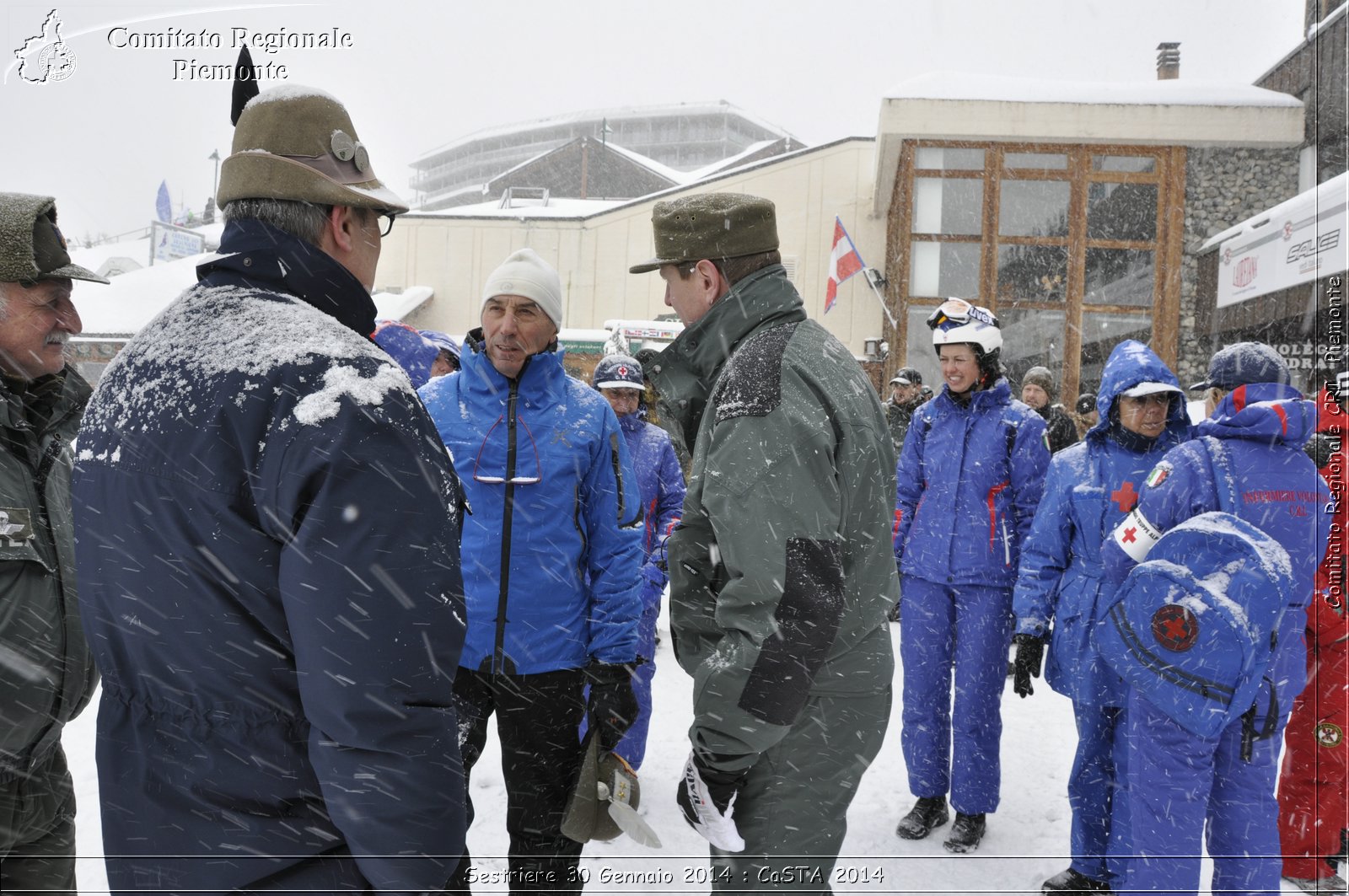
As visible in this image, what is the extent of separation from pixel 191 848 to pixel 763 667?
3.19 ft

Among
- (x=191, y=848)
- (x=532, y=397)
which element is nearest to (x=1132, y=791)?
(x=532, y=397)

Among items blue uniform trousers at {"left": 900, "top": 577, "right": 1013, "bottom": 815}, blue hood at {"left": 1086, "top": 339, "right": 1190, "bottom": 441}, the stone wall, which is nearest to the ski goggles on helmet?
blue hood at {"left": 1086, "top": 339, "right": 1190, "bottom": 441}

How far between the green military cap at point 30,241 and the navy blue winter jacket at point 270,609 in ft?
4.05

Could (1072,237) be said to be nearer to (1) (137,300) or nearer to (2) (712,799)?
(2) (712,799)

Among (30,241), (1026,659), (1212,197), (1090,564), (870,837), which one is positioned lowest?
(870,837)

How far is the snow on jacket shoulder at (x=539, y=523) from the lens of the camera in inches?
100

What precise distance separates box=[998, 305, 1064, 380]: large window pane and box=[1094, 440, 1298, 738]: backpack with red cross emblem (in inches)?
457

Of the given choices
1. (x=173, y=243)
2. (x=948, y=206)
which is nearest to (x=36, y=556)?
(x=948, y=206)

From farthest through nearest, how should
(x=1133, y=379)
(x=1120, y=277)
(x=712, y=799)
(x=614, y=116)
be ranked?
(x=614, y=116) → (x=1120, y=277) → (x=1133, y=379) → (x=712, y=799)

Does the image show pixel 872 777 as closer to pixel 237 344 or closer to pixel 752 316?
pixel 752 316

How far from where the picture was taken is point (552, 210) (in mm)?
18344

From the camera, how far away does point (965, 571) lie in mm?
3797

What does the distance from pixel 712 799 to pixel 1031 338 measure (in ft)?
44.2

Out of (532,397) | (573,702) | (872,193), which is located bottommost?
(573,702)
